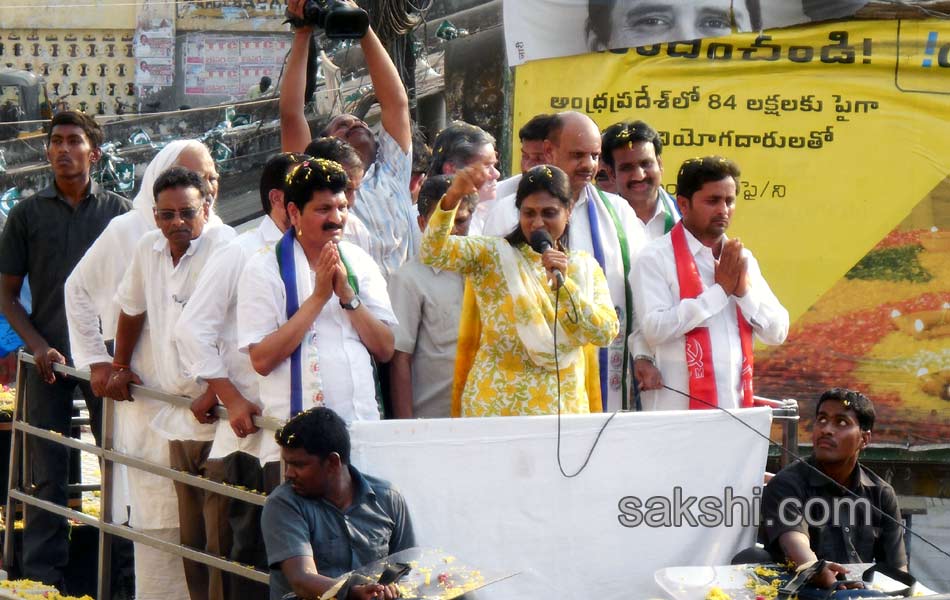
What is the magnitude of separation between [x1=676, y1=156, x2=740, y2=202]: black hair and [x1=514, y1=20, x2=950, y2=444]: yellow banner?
2923mm

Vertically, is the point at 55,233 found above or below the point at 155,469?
above

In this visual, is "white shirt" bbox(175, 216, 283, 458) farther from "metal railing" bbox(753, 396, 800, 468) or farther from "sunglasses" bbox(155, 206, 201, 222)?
"metal railing" bbox(753, 396, 800, 468)

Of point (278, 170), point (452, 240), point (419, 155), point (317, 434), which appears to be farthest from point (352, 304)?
point (419, 155)

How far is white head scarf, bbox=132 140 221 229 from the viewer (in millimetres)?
5574

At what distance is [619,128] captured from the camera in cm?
593

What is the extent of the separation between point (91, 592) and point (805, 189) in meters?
4.50

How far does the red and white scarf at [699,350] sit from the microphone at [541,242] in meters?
0.70

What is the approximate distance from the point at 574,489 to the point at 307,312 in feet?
3.41

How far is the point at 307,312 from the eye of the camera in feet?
14.6

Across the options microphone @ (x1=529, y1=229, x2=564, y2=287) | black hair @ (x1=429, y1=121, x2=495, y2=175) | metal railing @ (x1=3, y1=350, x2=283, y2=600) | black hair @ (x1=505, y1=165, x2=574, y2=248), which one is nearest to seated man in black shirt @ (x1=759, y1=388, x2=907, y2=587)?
microphone @ (x1=529, y1=229, x2=564, y2=287)

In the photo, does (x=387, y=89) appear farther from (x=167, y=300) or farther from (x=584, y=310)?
(x=584, y=310)

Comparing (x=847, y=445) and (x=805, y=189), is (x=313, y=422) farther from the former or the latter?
(x=805, y=189)

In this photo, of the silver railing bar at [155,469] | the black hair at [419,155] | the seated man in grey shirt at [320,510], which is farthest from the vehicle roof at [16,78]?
the seated man in grey shirt at [320,510]

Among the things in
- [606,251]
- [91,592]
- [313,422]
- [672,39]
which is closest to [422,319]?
[606,251]
